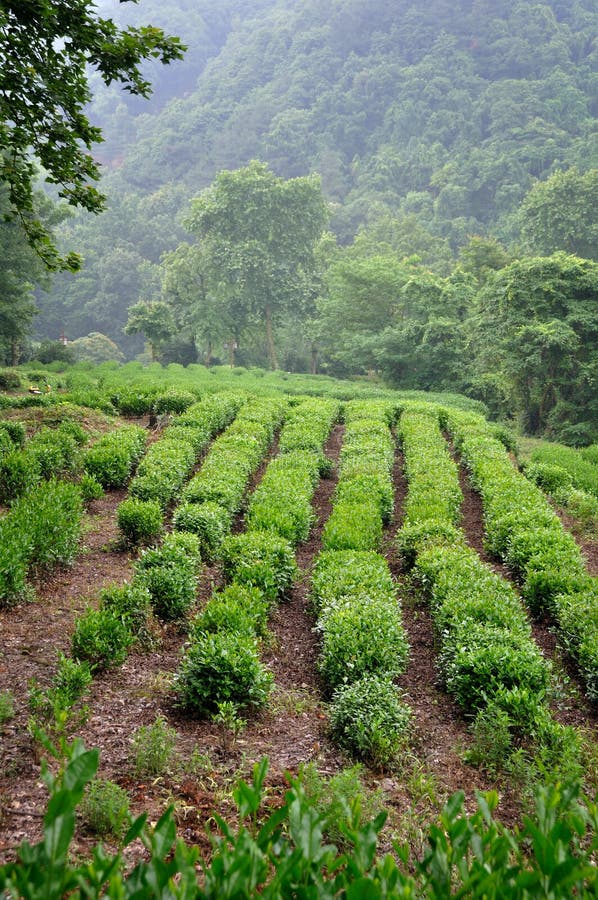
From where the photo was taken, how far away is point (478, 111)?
7375 centimetres

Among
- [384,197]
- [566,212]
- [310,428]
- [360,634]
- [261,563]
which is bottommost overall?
[310,428]

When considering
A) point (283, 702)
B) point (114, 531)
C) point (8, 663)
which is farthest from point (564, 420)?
point (8, 663)

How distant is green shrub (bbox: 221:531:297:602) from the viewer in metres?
6.73

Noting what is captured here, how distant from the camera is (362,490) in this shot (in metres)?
10.5

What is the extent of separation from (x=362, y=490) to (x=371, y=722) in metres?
6.29

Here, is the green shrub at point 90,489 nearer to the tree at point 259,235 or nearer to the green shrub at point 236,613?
the green shrub at point 236,613

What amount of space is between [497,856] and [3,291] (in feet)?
86.1

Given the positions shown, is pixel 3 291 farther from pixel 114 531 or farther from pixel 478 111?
pixel 478 111

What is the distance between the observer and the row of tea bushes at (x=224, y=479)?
8.19 metres

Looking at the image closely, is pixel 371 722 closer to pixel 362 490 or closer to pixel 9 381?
pixel 362 490

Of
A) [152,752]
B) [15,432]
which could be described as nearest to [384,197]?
[15,432]

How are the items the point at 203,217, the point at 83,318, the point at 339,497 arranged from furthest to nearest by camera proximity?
the point at 83,318 → the point at 203,217 → the point at 339,497

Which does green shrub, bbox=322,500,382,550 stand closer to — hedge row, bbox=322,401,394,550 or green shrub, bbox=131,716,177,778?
hedge row, bbox=322,401,394,550

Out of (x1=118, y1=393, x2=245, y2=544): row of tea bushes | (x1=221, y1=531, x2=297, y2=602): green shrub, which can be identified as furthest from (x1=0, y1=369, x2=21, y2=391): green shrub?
(x1=221, y1=531, x2=297, y2=602): green shrub
